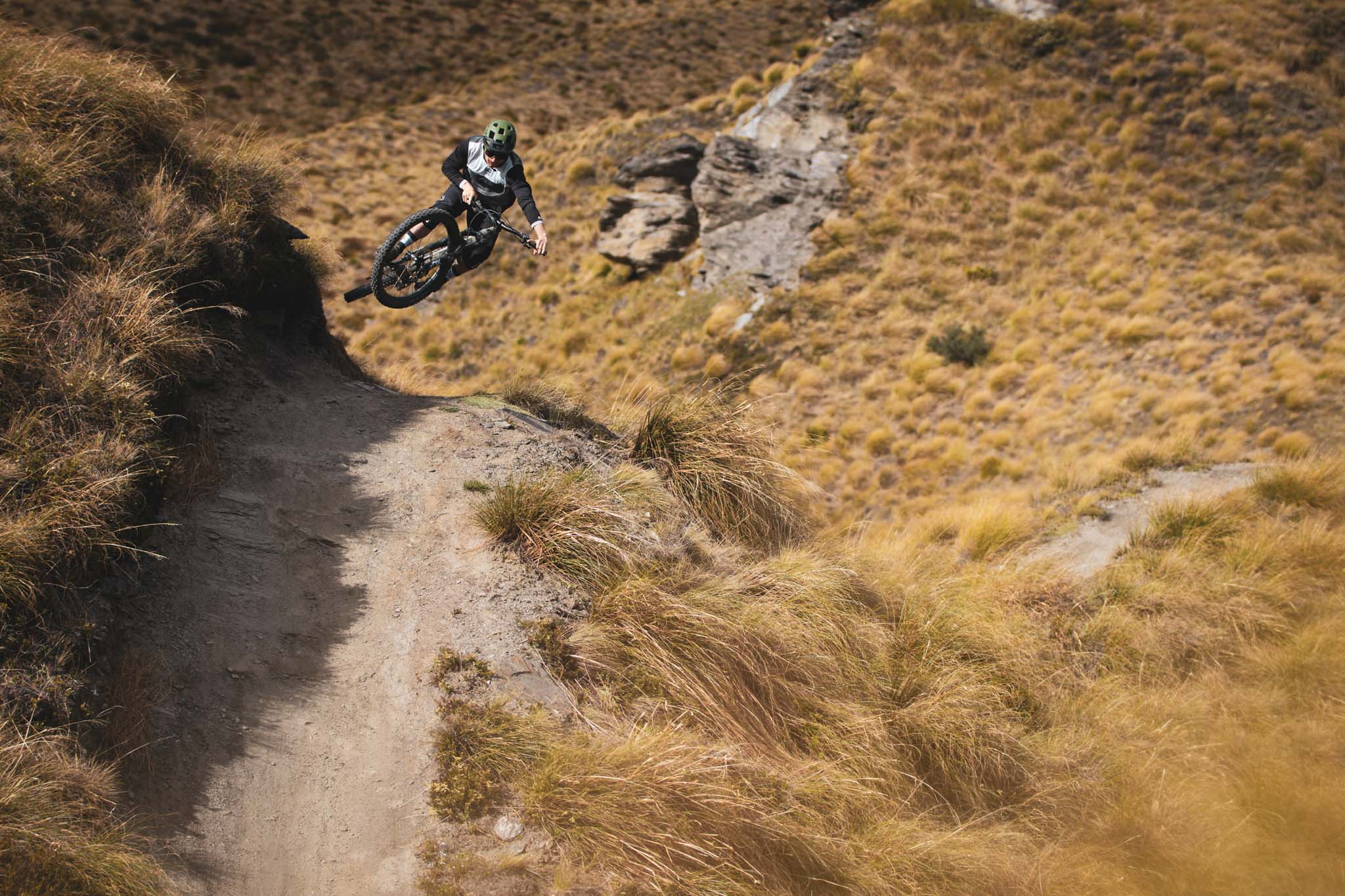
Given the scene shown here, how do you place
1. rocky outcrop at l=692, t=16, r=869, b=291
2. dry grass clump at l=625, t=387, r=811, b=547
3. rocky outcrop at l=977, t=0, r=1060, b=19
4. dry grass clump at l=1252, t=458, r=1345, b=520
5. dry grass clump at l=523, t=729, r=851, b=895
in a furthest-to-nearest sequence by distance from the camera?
rocky outcrop at l=977, t=0, r=1060, b=19 < rocky outcrop at l=692, t=16, r=869, b=291 < dry grass clump at l=1252, t=458, r=1345, b=520 < dry grass clump at l=625, t=387, r=811, b=547 < dry grass clump at l=523, t=729, r=851, b=895

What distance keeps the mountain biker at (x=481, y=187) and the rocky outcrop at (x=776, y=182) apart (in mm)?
13686

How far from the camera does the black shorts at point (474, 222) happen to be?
908 cm

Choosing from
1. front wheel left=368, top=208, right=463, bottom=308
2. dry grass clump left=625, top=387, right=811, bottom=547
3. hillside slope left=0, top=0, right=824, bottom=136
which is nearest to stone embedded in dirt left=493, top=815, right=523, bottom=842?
dry grass clump left=625, top=387, right=811, bottom=547

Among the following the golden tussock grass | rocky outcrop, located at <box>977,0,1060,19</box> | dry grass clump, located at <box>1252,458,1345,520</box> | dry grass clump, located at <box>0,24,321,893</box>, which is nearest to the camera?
dry grass clump, located at <box>0,24,321,893</box>

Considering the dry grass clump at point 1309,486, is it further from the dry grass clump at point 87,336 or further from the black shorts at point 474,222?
the dry grass clump at point 87,336

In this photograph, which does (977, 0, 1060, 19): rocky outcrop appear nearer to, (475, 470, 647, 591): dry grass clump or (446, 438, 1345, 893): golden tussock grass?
(446, 438, 1345, 893): golden tussock grass

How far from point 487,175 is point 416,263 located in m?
1.31

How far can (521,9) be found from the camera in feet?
130

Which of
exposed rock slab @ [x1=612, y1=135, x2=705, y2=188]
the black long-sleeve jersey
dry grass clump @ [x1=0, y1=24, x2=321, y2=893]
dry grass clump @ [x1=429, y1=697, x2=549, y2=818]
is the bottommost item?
dry grass clump @ [x1=429, y1=697, x2=549, y2=818]

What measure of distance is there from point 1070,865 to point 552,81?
120 ft

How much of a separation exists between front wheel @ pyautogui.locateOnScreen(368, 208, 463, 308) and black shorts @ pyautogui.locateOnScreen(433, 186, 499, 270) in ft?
0.37

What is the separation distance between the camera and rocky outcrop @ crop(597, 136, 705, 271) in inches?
971

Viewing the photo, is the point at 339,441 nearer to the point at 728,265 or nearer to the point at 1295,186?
the point at 728,265

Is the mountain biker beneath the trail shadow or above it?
above
